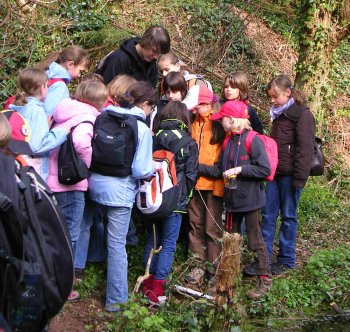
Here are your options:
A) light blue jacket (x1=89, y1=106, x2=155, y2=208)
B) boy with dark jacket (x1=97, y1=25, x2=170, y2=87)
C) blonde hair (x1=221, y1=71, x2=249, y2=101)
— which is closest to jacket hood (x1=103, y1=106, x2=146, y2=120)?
light blue jacket (x1=89, y1=106, x2=155, y2=208)

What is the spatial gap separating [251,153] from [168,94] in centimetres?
108

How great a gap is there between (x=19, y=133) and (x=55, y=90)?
1284mm

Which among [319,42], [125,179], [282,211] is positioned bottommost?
[282,211]

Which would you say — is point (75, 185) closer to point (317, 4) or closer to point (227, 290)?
point (227, 290)

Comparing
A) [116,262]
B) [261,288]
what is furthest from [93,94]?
[261,288]

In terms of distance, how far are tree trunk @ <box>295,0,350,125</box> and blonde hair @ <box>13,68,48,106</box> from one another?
17.7ft

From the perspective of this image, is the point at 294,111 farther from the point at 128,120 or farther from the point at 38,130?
the point at 38,130

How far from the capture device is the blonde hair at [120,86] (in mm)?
5790

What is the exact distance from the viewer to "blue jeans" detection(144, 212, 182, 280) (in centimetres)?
599

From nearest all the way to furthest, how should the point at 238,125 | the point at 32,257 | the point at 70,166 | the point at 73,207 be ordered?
the point at 32,257
the point at 70,166
the point at 73,207
the point at 238,125

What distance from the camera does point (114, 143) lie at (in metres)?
5.32

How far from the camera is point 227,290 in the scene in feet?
17.7

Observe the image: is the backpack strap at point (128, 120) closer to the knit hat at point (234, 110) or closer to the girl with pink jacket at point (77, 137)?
the girl with pink jacket at point (77, 137)

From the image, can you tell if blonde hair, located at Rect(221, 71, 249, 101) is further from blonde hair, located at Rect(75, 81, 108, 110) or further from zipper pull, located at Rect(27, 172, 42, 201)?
zipper pull, located at Rect(27, 172, 42, 201)
